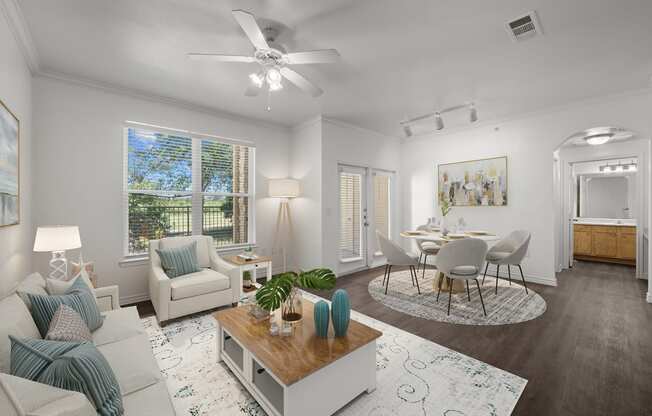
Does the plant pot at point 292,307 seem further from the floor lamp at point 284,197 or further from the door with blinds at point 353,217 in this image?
the door with blinds at point 353,217

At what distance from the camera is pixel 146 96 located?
3676mm

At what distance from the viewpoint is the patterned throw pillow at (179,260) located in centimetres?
320

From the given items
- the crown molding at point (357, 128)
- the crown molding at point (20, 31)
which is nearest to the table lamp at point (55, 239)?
the crown molding at point (20, 31)

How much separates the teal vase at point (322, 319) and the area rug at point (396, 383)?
1.52 feet

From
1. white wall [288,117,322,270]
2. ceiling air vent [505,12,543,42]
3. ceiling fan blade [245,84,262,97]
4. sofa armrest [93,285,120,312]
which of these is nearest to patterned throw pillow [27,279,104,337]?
sofa armrest [93,285,120,312]

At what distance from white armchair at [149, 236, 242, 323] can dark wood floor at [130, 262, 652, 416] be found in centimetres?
70

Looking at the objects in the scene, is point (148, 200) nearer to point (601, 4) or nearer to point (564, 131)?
point (601, 4)

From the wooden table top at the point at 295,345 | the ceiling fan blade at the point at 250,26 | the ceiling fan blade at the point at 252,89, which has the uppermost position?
the ceiling fan blade at the point at 250,26

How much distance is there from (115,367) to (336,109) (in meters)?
3.89

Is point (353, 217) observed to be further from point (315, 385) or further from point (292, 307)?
point (315, 385)

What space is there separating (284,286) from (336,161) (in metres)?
3.34

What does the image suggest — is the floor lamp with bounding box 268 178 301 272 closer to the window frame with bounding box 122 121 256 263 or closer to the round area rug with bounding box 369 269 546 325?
the window frame with bounding box 122 121 256 263

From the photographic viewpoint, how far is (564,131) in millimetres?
4094

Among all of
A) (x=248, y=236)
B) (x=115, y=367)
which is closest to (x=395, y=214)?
(x=248, y=236)
